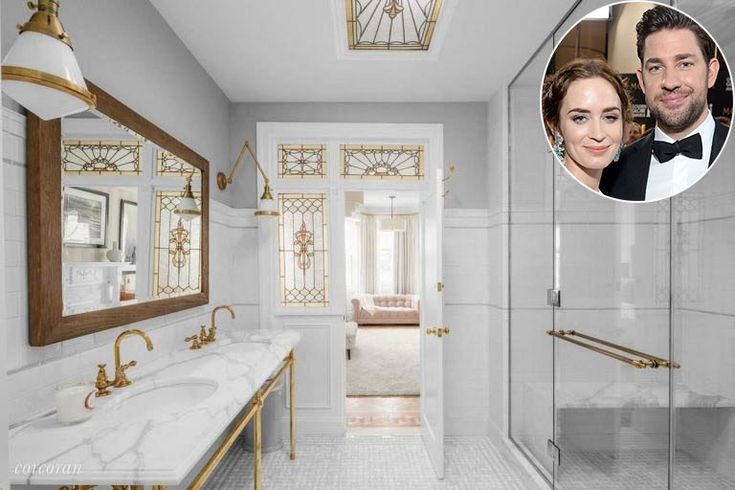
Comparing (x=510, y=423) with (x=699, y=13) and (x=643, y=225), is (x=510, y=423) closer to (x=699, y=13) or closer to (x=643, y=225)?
(x=643, y=225)

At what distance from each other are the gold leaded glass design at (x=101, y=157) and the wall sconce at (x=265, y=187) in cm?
101

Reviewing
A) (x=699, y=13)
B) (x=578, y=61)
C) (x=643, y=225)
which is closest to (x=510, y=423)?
(x=643, y=225)

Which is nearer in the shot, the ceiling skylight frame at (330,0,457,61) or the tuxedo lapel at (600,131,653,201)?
the tuxedo lapel at (600,131,653,201)

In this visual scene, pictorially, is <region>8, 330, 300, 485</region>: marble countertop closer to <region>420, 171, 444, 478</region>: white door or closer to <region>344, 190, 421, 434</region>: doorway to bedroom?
<region>420, 171, 444, 478</region>: white door

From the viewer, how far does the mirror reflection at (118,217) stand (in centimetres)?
140

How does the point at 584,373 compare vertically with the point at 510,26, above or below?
below

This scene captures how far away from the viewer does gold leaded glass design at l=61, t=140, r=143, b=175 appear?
1.39 metres

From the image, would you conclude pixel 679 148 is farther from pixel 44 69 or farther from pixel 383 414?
Result: pixel 383 414

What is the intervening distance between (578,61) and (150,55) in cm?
194

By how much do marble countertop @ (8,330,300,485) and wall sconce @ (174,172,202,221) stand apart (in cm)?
82

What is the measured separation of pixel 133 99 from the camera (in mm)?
1768

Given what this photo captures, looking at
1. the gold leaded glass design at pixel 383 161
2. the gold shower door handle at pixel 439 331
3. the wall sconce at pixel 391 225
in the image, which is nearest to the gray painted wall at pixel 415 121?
the gold leaded glass design at pixel 383 161

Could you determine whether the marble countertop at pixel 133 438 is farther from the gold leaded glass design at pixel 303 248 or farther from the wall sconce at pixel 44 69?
the gold leaded glass design at pixel 303 248

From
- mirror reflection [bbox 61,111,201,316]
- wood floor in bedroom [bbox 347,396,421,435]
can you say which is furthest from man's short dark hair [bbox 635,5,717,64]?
wood floor in bedroom [bbox 347,396,421,435]
